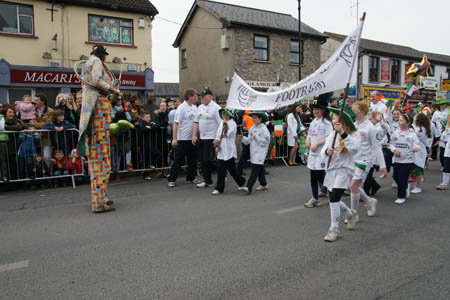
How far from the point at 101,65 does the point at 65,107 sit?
3219 mm

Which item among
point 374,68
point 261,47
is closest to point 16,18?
point 261,47

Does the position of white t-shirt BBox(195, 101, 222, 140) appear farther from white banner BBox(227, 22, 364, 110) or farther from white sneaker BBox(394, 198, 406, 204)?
white sneaker BBox(394, 198, 406, 204)

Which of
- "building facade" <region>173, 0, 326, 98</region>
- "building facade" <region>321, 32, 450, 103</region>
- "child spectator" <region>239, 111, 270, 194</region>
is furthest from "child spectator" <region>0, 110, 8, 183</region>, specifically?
"building facade" <region>321, 32, 450, 103</region>

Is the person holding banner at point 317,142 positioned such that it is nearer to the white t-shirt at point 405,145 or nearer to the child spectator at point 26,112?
the white t-shirt at point 405,145

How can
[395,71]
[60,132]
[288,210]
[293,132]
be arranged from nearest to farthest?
[288,210], [60,132], [293,132], [395,71]

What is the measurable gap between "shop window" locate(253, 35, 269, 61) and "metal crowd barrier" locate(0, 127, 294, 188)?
681 inches

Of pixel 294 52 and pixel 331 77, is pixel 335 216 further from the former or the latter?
pixel 294 52

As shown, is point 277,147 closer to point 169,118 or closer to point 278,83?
point 169,118

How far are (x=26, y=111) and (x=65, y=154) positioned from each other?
165cm

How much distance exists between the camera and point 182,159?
28.0 ft

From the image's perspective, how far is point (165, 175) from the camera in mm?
9500

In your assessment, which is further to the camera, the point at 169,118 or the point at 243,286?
the point at 169,118

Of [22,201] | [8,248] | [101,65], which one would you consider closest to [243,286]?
[8,248]

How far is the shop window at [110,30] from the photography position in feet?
65.7
